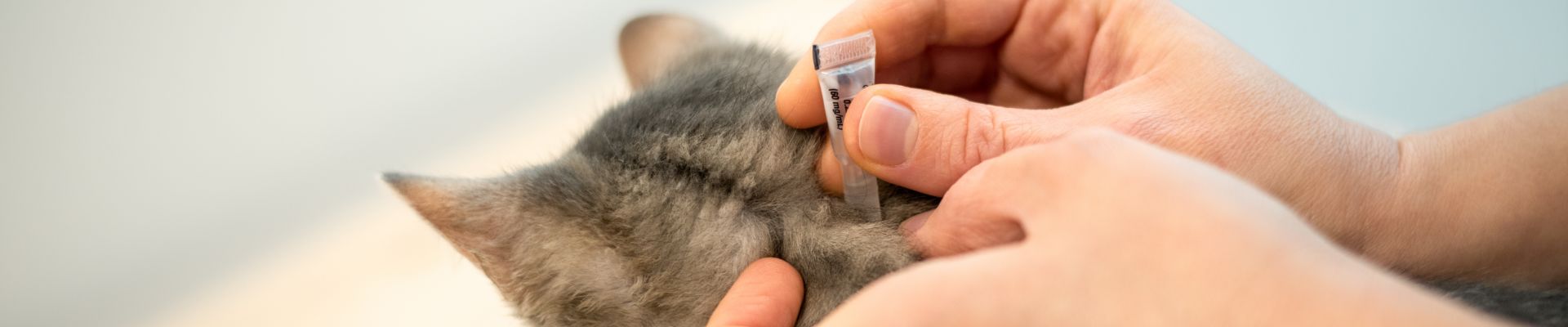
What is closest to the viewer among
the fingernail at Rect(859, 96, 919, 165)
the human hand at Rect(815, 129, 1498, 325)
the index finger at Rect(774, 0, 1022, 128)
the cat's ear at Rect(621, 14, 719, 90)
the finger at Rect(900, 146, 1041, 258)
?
the human hand at Rect(815, 129, 1498, 325)

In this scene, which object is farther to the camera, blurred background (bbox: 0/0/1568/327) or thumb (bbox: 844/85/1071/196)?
blurred background (bbox: 0/0/1568/327)

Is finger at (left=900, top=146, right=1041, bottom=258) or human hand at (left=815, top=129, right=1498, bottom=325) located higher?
finger at (left=900, top=146, right=1041, bottom=258)

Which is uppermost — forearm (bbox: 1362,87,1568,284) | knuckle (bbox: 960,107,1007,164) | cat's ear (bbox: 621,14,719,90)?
cat's ear (bbox: 621,14,719,90)

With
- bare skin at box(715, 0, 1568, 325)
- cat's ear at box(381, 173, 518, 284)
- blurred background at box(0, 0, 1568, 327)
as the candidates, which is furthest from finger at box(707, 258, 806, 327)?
blurred background at box(0, 0, 1568, 327)

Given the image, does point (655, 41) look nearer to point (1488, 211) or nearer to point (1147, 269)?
point (1147, 269)

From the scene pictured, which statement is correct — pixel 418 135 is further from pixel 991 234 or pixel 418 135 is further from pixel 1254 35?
pixel 1254 35

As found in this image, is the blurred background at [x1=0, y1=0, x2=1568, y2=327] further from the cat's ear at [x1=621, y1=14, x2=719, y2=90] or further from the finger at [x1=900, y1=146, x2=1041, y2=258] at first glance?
the finger at [x1=900, y1=146, x2=1041, y2=258]

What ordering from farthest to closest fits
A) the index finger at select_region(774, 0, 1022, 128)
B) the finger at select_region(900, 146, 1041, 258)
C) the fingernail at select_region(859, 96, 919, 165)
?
the index finger at select_region(774, 0, 1022, 128) → the fingernail at select_region(859, 96, 919, 165) → the finger at select_region(900, 146, 1041, 258)
